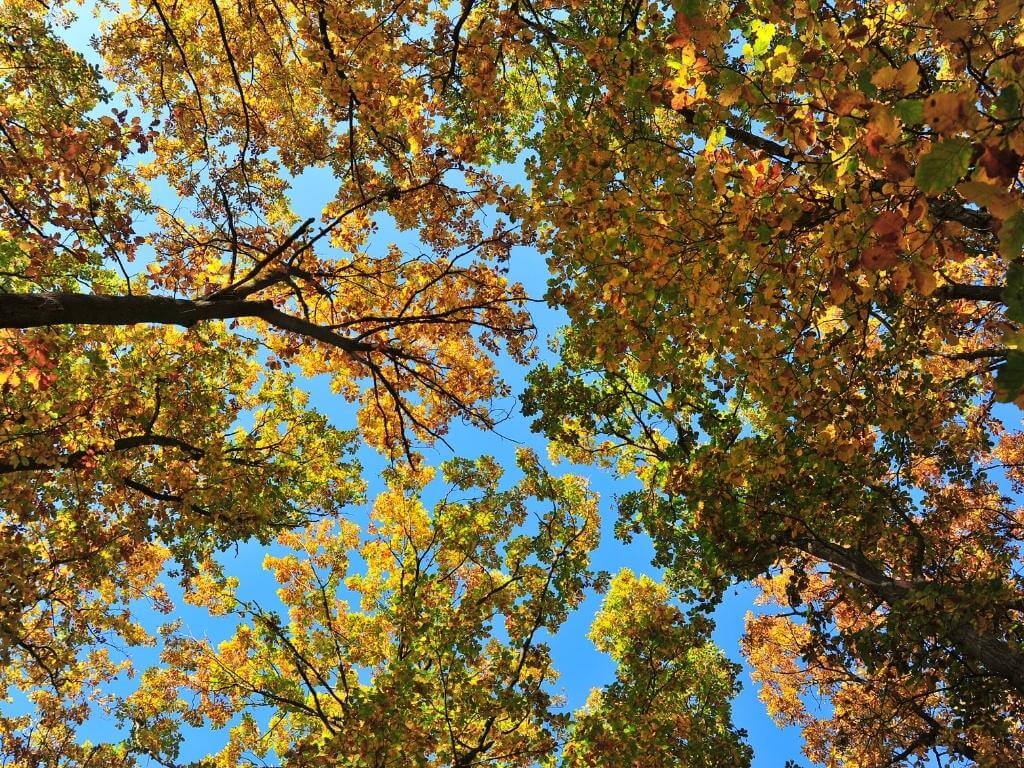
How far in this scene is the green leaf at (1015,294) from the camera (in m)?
1.69

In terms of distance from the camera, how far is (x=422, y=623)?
7965 millimetres

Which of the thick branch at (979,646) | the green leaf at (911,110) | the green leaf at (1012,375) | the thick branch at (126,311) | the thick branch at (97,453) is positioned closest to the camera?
the green leaf at (1012,375)

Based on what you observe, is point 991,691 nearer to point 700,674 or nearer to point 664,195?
point 700,674

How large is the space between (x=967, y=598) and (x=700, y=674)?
5.64 metres

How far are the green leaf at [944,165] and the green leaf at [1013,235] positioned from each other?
0.67 feet

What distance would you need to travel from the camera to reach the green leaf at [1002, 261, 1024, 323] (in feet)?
5.56

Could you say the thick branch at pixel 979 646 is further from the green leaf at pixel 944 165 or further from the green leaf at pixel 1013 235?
the green leaf at pixel 944 165

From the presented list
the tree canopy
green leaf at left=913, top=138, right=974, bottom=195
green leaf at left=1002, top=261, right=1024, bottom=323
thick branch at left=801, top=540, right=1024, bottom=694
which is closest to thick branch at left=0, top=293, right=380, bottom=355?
the tree canopy

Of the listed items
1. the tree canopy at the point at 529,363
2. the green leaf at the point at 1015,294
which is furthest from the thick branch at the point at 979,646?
the green leaf at the point at 1015,294

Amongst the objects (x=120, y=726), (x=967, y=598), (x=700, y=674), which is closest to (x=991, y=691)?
(x=967, y=598)

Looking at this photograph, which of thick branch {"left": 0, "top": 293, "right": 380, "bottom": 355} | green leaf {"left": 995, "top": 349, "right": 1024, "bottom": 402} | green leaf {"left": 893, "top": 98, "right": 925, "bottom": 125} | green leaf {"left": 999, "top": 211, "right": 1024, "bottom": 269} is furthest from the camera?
thick branch {"left": 0, "top": 293, "right": 380, "bottom": 355}

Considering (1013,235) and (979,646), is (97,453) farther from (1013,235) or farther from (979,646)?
(979,646)

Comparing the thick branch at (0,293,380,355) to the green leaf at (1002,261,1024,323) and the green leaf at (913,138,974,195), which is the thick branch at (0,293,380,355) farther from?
the green leaf at (1002,261,1024,323)

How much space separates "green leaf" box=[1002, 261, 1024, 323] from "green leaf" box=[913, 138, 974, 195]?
0.35 m
